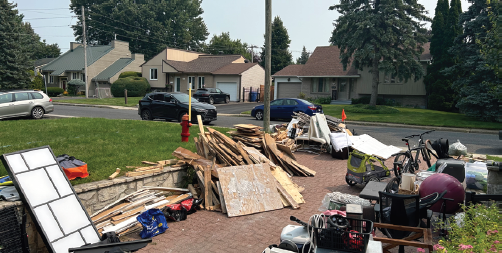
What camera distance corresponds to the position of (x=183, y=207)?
6.71 m

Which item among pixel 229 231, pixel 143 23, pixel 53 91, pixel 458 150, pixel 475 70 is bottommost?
pixel 229 231

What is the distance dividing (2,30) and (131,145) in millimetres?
37429

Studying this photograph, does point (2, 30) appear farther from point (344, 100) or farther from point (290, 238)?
point (290, 238)

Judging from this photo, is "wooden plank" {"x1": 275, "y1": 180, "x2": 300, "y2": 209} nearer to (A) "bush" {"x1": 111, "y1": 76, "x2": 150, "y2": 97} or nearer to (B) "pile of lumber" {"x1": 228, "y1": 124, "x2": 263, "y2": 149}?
(B) "pile of lumber" {"x1": 228, "y1": 124, "x2": 263, "y2": 149}

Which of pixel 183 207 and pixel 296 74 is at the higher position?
pixel 296 74

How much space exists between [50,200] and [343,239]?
14.0 ft

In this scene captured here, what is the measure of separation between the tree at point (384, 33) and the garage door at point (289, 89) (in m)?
11.0

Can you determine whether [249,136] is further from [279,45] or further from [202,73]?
[279,45]

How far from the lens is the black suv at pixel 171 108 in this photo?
1800 centimetres

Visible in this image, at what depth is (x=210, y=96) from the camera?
3472 cm

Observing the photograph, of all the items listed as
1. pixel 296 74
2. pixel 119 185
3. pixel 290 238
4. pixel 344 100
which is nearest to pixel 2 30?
pixel 296 74

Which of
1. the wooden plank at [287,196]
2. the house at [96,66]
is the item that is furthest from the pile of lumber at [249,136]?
the house at [96,66]

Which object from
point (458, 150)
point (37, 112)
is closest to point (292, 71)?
point (37, 112)

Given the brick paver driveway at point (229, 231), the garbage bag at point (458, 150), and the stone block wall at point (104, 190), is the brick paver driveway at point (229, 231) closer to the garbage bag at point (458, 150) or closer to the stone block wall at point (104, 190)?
Answer: the stone block wall at point (104, 190)
